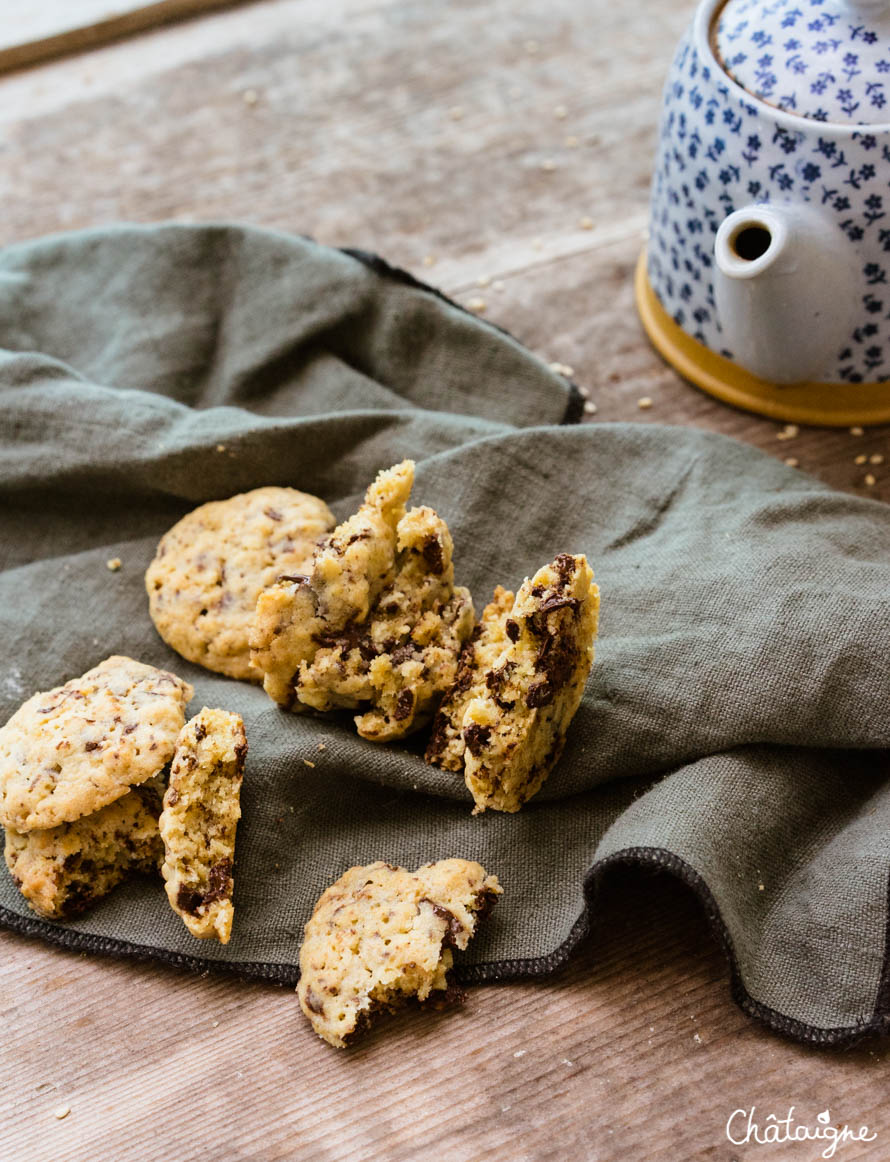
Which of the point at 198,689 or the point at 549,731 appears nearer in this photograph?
the point at 549,731

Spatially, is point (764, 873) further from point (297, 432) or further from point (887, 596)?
point (297, 432)

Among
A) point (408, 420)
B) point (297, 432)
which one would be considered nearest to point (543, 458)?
point (408, 420)

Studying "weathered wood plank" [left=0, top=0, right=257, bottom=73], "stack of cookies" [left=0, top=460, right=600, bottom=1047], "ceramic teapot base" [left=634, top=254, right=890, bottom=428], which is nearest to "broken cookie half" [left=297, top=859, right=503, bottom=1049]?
"stack of cookies" [left=0, top=460, right=600, bottom=1047]

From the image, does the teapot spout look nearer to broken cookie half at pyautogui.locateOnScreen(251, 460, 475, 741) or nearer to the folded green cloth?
the folded green cloth

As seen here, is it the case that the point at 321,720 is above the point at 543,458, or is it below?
below

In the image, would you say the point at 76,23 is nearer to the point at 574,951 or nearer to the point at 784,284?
the point at 784,284

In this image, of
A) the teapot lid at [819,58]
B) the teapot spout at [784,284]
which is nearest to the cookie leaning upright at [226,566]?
the teapot spout at [784,284]
